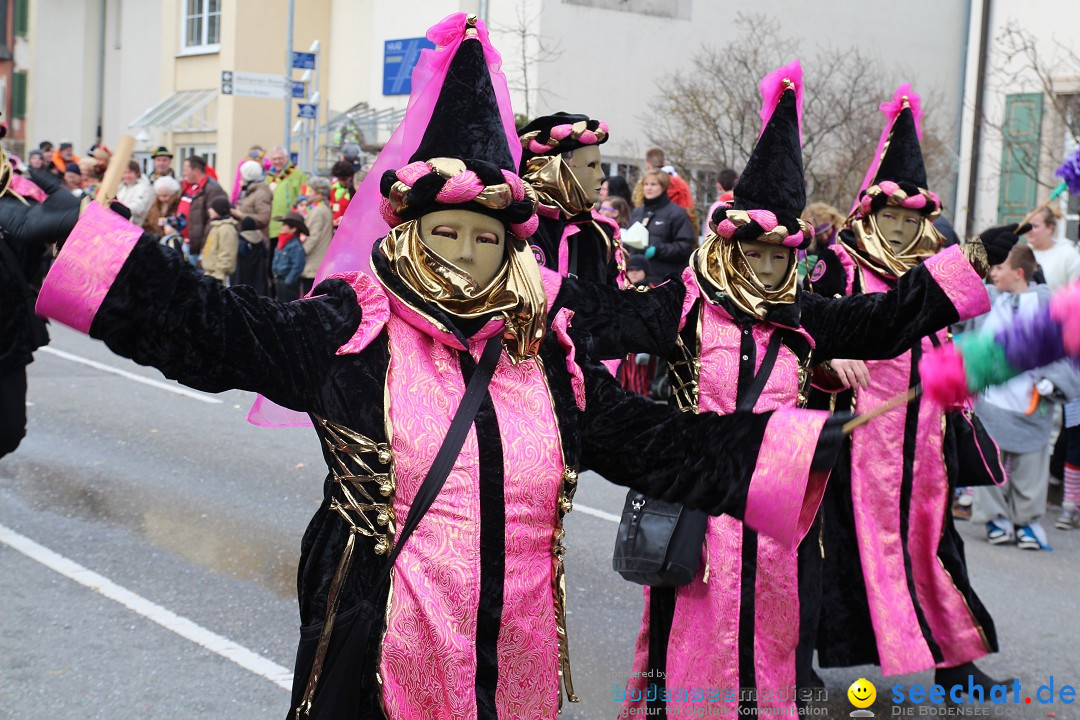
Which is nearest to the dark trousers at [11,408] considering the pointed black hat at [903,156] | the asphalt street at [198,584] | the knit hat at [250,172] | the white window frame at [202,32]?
the asphalt street at [198,584]

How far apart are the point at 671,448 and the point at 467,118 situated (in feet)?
3.01

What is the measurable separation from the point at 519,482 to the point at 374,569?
37 centimetres

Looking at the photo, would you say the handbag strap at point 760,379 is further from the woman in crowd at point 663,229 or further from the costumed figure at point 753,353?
the woman in crowd at point 663,229

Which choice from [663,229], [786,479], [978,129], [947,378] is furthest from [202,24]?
[947,378]

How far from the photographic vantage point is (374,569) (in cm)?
293

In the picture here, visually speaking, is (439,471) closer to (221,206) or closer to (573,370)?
(573,370)

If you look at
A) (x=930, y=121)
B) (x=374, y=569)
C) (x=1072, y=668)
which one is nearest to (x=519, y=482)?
(x=374, y=569)

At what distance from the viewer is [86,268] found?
261 cm

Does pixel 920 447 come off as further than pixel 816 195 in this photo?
No

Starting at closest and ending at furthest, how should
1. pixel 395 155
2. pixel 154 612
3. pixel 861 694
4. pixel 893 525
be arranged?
pixel 395 155
pixel 861 694
pixel 893 525
pixel 154 612

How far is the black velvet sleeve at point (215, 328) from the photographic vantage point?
2.66 metres

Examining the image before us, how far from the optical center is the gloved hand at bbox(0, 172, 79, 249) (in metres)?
2.58

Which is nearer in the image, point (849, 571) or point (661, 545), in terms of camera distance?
point (661, 545)

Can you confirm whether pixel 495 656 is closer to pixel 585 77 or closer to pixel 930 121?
pixel 585 77
